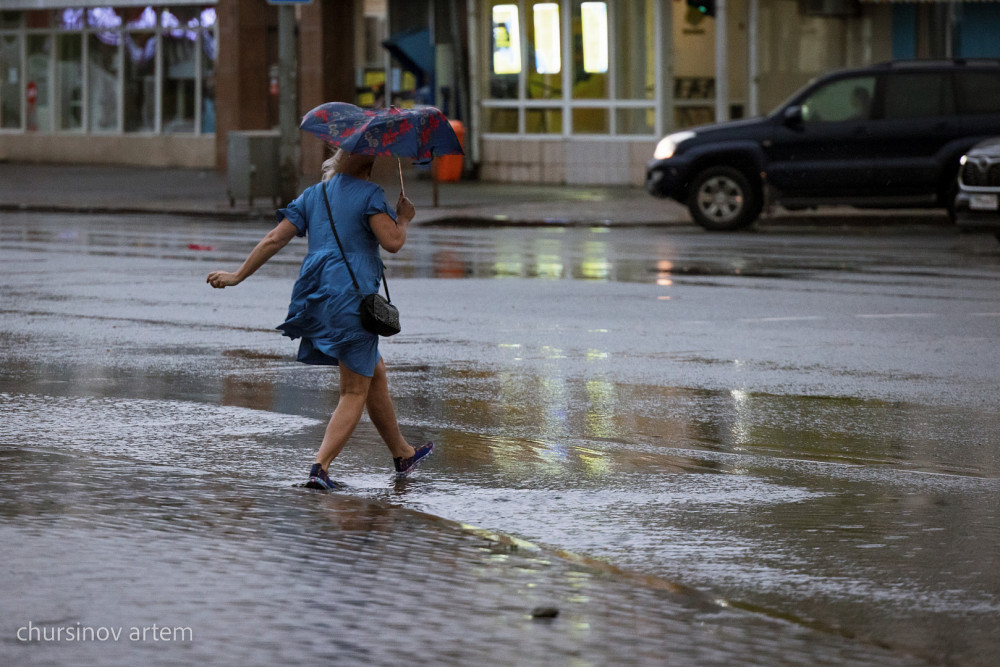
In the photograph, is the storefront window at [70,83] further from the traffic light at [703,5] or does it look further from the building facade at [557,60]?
the traffic light at [703,5]

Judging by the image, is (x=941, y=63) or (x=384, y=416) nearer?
(x=384, y=416)

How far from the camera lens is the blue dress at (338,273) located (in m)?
6.95

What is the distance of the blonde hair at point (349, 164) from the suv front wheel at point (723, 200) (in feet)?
47.8

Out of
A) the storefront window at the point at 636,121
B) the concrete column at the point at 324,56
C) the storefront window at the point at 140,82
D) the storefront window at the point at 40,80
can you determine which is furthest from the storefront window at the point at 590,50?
the storefront window at the point at 40,80

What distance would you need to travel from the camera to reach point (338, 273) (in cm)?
695

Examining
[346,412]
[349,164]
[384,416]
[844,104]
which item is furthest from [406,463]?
[844,104]

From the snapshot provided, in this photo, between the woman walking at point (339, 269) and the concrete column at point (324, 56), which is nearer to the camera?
the woman walking at point (339, 269)

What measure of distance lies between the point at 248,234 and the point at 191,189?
8.50 meters

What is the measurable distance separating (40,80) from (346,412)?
33.8m

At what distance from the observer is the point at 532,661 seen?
4488 millimetres

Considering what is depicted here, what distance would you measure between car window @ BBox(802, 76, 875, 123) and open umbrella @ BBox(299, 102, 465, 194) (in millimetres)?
14823

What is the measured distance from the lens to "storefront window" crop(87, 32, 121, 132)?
3750 centimetres

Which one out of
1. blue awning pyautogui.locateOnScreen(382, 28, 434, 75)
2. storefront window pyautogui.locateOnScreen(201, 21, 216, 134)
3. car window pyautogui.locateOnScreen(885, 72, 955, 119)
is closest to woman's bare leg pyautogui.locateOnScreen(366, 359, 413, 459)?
car window pyautogui.locateOnScreen(885, 72, 955, 119)

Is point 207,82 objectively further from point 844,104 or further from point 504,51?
point 844,104
